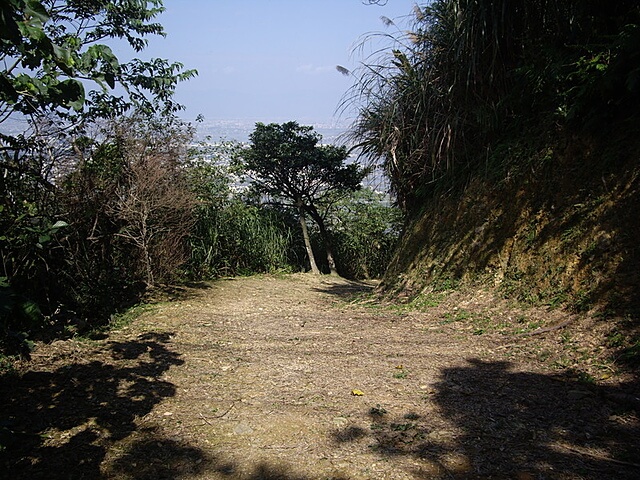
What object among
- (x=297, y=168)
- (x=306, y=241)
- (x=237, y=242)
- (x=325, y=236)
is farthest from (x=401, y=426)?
(x=325, y=236)

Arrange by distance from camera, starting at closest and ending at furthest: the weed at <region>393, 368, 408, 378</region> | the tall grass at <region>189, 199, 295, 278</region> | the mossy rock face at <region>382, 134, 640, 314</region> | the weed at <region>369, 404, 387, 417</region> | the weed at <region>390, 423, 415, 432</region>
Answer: the weed at <region>390, 423, 415, 432</region> < the weed at <region>369, 404, 387, 417</region> < the weed at <region>393, 368, 408, 378</region> < the mossy rock face at <region>382, 134, 640, 314</region> < the tall grass at <region>189, 199, 295, 278</region>

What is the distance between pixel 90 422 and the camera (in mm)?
2768

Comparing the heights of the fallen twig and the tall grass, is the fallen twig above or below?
below

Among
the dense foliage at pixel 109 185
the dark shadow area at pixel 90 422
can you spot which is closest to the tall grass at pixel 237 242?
the dense foliage at pixel 109 185

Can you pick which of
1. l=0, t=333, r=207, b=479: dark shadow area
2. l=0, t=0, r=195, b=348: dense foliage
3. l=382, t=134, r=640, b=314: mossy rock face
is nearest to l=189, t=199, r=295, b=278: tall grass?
l=0, t=0, r=195, b=348: dense foliage

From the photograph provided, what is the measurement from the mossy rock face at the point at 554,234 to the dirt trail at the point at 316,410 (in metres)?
0.56

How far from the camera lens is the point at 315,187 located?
1112cm

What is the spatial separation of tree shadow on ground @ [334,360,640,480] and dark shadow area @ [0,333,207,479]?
0.97 m

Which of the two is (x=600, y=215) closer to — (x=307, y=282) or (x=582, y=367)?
(x=582, y=367)

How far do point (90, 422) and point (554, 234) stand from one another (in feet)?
13.4

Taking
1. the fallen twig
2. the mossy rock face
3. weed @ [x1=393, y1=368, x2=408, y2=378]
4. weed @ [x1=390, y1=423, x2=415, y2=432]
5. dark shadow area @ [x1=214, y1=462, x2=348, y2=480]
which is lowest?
dark shadow area @ [x1=214, y1=462, x2=348, y2=480]

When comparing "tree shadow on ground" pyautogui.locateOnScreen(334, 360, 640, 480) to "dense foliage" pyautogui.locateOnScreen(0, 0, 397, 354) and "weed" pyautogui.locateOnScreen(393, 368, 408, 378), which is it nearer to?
"weed" pyautogui.locateOnScreen(393, 368, 408, 378)

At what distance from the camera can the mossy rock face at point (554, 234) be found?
12.6 ft

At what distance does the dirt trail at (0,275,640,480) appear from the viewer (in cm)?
230
